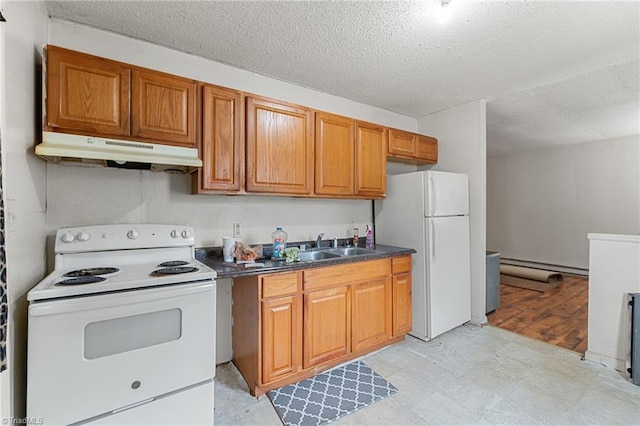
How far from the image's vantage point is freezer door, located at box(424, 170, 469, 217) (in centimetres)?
276

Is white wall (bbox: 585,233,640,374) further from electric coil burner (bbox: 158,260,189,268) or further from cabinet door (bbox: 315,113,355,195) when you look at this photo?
electric coil burner (bbox: 158,260,189,268)

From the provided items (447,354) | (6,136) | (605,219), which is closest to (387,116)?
(447,354)

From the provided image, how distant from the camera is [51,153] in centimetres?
144

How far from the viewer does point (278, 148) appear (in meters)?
2.34

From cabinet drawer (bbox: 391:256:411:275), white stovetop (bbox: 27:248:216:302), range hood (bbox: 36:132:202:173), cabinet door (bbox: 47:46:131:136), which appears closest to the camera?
white stovetop (bbox: 27:248:216:302)

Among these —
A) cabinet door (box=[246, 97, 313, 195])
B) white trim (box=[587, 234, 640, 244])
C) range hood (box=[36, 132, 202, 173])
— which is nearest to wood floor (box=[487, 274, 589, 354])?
white trim (box=[587, 234, 640, 244])

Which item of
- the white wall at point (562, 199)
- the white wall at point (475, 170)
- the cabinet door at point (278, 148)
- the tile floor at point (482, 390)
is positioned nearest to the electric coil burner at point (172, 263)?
the cabinet door at point (278, 148)

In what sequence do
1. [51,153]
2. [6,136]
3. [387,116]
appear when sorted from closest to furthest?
[6,136], [51,153], [387,116]

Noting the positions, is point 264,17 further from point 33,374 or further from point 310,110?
point 33,374

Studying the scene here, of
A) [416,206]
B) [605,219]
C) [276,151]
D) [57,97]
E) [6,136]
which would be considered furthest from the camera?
[605,219]

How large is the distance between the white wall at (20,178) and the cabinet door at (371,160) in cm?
228

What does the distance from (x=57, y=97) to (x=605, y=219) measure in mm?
7309

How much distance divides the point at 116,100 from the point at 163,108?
255mm

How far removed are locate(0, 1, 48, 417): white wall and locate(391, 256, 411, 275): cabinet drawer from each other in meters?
2.43
